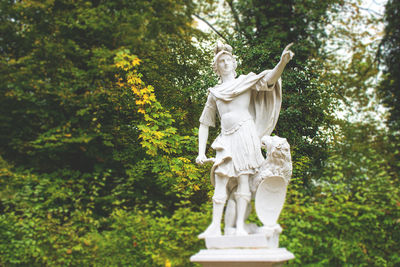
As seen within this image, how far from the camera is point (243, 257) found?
3480 millimetres

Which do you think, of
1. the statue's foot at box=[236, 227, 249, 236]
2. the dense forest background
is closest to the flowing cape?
the statue's foot at box=[236, 227, 249, 236]

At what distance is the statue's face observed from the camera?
437cm

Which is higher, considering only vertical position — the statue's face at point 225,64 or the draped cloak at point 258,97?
the statue's face at point 225,64

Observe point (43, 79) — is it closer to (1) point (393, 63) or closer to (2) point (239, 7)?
(2) point (239, 7)

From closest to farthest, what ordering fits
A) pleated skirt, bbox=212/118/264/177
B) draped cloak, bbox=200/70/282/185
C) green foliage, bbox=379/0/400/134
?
pleated skirt, bbox=212/118/264/177 < draped cloak, bbox=200/70/282/185 < green foliage, bbox=379/0/400/134

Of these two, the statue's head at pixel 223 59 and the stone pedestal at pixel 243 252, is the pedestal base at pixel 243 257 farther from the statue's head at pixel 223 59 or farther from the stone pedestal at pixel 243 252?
the statue's head at pixel 223 59

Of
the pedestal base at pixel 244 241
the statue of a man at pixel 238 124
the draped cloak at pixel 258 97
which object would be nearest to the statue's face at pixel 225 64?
the statue of a man at pixel 238 124

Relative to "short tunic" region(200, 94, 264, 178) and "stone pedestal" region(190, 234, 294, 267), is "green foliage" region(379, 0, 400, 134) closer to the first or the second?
"short tunic" region(200, 94, 264, 178)

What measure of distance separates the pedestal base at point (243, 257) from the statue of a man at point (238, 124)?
0.23m

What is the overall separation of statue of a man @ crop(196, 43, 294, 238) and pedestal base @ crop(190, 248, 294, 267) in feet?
0.76

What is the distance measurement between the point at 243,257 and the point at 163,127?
5.02 metres

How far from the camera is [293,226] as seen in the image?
5559mm

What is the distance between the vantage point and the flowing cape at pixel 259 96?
416 cm

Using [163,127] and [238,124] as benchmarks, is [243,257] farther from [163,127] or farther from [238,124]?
[163,127]
